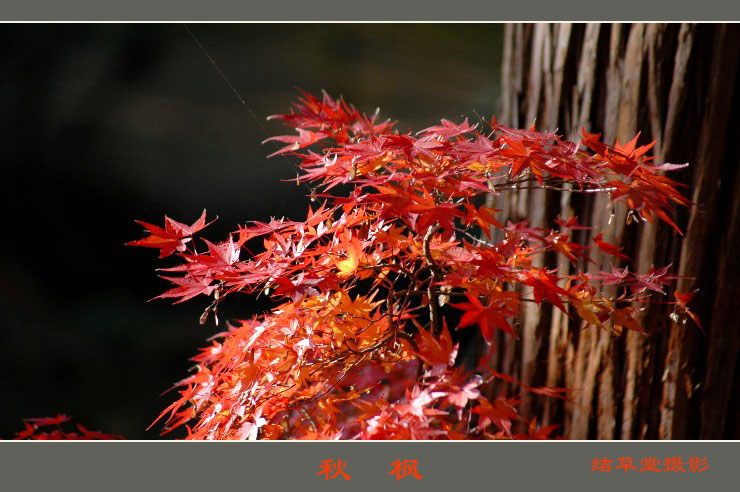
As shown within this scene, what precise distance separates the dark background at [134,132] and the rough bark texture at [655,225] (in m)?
0.64

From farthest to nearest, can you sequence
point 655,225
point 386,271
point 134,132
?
point 134,132
point 655,225
point 386,271

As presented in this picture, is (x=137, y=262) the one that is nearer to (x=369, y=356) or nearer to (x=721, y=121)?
(x=369, y=356)

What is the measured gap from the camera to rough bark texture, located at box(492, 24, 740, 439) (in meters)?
1.17

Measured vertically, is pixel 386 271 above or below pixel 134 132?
below

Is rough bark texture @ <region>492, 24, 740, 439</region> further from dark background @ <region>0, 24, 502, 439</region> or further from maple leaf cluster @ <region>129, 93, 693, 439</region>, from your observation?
dark background @ <region>0, 24, 502, 439</region>

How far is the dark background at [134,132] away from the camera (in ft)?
6.03

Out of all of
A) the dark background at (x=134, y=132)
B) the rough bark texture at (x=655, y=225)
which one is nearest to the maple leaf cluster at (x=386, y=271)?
the rough bark texture at (x=655, y=225)

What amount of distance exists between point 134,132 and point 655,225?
158 centimetres

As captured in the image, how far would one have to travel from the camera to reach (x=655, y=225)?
3.98 feet

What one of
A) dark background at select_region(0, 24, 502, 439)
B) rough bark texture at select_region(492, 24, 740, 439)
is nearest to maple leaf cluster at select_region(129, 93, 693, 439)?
rough bark texture at select_region(492, 24, 740, 439)

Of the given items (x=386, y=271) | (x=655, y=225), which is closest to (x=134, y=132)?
(x=386, y=271)

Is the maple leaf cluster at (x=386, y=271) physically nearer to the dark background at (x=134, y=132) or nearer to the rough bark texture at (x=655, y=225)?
the rough bark texture at (x=655, y=225)

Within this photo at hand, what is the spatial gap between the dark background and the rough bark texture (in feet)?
2.11

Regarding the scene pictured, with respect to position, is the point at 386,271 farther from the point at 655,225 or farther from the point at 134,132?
the point at 134,132
